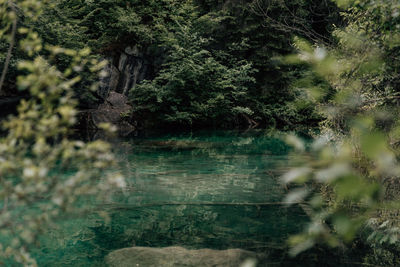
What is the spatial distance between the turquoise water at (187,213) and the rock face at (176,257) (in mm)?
212

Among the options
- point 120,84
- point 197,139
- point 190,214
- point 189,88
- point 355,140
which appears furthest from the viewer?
point 120,84

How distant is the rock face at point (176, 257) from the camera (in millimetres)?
3797

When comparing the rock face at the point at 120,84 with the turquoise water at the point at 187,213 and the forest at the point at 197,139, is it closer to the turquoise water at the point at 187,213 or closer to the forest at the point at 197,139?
the forest at the point at 197,139

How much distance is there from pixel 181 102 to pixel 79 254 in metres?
13.7

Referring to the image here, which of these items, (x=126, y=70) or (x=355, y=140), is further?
(x=126, y=70)

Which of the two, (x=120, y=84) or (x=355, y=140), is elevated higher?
(x=120, y=84)

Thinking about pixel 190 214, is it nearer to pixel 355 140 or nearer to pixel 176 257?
pixel 176 257

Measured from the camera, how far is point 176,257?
394cm

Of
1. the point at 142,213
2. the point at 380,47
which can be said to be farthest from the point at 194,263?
the point at 380,47

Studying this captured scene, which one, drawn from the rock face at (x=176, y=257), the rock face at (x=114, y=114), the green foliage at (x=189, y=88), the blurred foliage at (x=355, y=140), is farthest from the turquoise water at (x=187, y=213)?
the green foliage at (x=189, y=88)

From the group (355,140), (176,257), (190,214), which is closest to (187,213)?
(190,214)

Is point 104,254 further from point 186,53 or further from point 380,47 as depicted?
point 186,53

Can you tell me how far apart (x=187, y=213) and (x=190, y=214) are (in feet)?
0.23

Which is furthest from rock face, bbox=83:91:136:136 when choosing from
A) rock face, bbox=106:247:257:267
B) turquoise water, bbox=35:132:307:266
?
rock face, bbox=106:247:257:267
